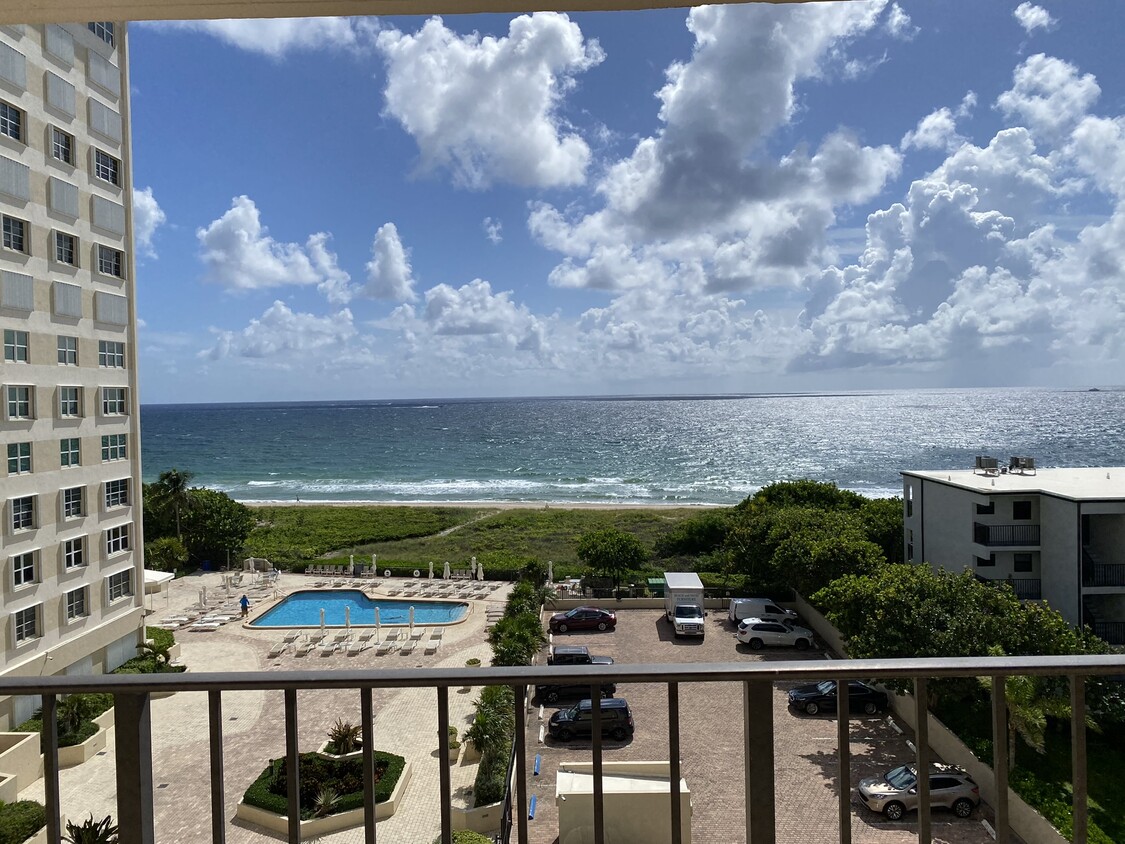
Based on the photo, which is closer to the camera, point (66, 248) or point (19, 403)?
point (19, 403)

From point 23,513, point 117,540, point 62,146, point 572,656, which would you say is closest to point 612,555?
point 572,656

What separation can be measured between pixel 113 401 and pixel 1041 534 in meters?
20.3

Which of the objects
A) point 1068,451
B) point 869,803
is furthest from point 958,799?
point 1068,451

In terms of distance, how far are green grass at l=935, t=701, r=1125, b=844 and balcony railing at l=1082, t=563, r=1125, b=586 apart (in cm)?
449

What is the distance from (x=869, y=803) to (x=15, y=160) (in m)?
16.1

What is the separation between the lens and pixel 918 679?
1570 mm

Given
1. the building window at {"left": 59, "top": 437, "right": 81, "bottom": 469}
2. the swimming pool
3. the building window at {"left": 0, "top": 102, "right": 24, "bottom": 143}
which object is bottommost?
the swimming pool

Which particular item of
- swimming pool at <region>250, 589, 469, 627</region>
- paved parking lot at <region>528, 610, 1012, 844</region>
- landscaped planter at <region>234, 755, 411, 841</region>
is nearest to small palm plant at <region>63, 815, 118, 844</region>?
landscaped planter at <region>234, 755, 411, 841</region>

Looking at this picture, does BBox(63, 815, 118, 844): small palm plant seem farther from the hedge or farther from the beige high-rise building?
the beige high-rise building

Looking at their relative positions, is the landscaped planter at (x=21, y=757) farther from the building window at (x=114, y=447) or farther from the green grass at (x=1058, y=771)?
the green grass at (x=1058, y=771)

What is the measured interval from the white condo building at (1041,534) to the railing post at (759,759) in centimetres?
1565

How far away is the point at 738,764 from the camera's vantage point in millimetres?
10000

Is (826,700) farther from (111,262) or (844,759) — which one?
(111,262)

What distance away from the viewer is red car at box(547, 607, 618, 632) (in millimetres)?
17484
